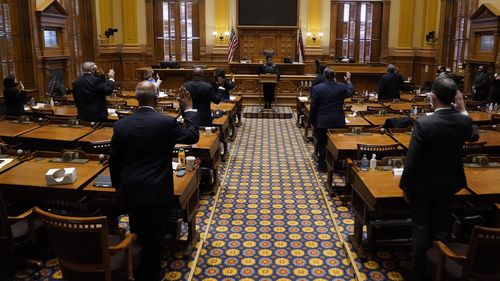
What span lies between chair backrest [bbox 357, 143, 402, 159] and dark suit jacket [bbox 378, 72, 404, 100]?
16.1ft

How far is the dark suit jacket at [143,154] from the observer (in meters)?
3.67

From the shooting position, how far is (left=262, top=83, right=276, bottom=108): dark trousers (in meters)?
14.8

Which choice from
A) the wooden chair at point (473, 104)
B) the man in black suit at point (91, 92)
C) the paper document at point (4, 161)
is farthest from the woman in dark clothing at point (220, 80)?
the wooden chair at point (473, 104)

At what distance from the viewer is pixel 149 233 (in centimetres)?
393

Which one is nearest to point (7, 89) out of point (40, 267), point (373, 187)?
point (40, 267)

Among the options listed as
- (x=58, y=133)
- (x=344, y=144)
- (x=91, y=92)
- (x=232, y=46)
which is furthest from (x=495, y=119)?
(x=232, y=46)

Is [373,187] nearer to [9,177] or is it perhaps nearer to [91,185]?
[91,185]

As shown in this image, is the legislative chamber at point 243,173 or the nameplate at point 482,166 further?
the nameplate at point 482,166

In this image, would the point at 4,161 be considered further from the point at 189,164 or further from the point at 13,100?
the point at 13,100

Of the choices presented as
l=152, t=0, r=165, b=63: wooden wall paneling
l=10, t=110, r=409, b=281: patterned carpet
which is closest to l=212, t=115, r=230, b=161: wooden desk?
l=10, t=110, r=409, b=281: patterned carpet

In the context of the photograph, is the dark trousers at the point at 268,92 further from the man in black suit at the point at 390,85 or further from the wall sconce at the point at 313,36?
the wall sconce at the point at 313,36

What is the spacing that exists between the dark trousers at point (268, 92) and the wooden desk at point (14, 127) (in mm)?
8372

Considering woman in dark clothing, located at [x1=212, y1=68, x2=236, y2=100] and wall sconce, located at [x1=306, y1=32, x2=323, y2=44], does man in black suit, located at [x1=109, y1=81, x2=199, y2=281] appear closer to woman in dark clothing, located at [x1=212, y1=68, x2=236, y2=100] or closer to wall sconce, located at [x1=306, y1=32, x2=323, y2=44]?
woman in dark clothing, located at [x1=212, y1=68, x2=236, y2=100]

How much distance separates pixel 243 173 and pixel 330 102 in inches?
74.8
